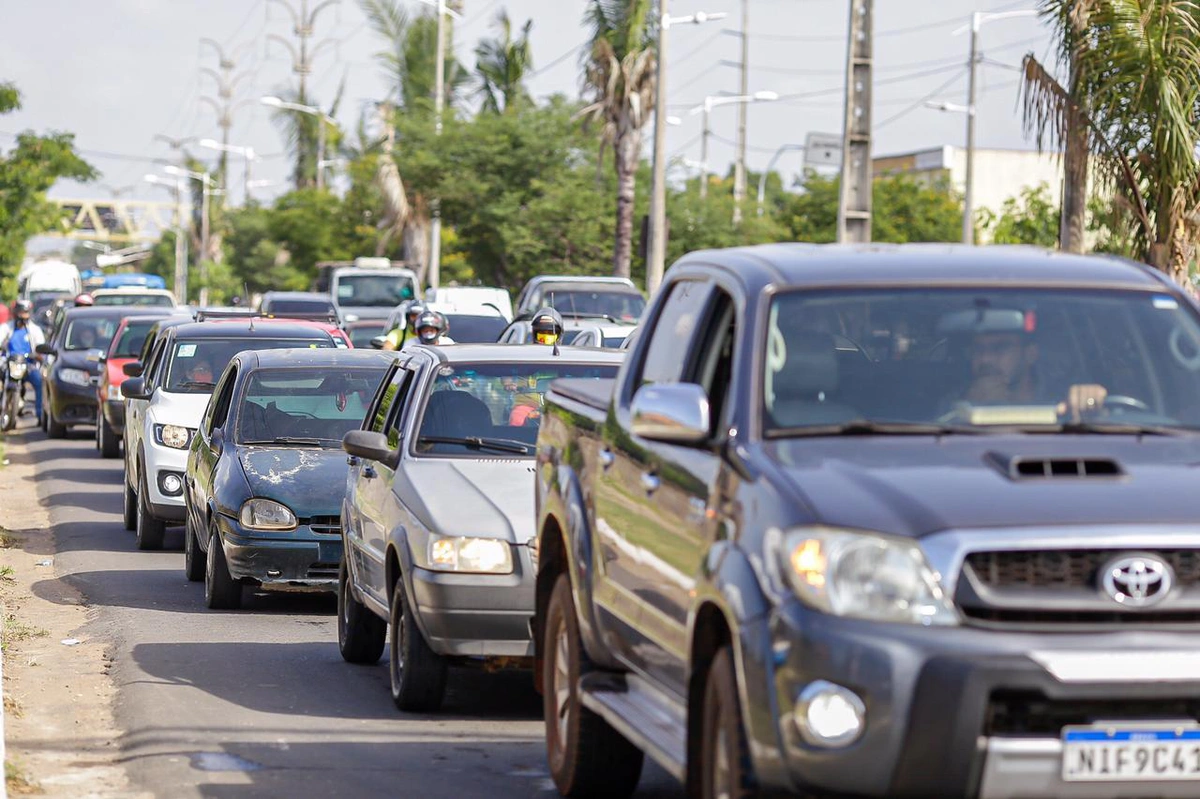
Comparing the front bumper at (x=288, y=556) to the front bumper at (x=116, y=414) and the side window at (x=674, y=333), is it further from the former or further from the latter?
the front bumper at (x=116, y=414)

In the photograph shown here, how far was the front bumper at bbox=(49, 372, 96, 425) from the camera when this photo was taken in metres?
28.9

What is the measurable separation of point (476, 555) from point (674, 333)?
89.4 inches

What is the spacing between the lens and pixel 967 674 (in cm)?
479

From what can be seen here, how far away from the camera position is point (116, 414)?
25.0 metres

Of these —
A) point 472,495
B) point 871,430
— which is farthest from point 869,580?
point 472,495

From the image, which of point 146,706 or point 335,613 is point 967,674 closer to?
point 146,706

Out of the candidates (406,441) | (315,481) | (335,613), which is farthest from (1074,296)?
(335,613)

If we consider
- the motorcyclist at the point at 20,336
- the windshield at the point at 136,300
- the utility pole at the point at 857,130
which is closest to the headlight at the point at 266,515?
the utility pole at the point at 857,130

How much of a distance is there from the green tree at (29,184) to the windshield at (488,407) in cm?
3575

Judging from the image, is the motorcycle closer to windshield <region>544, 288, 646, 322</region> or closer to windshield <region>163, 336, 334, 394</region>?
windshield <region>544, 288, 646, 322</region>

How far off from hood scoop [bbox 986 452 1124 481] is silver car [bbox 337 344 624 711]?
371 cm

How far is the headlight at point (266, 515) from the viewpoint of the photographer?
39.9ft

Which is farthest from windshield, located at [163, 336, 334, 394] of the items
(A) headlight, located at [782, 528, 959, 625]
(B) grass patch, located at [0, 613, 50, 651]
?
(A) headlight, located at [782, 528, 959, 625]

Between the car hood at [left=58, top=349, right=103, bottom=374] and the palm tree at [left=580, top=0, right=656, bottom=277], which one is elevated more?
the palm tree at [left=580, top=0, right=656, bottom=277]
